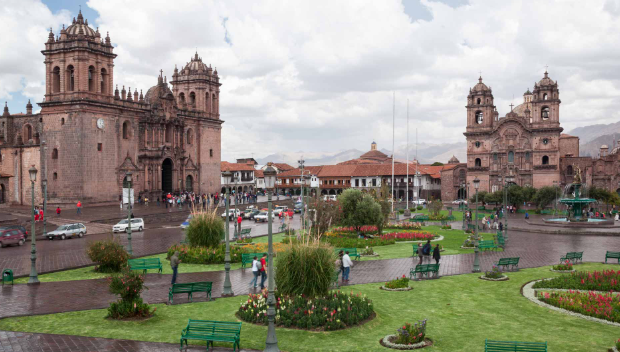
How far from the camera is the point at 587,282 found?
17.8 metres

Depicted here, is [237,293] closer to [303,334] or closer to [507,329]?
[303,334]

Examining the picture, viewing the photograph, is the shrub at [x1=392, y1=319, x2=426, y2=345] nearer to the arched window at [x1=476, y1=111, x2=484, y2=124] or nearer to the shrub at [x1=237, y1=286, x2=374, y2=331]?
the shrub at [x1=237, y1=286, x2=374, y2=331]

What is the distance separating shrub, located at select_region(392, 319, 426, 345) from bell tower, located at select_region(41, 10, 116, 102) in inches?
1892

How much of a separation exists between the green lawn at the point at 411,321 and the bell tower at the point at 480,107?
64.5 m

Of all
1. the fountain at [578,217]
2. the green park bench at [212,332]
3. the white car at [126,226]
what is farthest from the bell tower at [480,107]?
the green park bench at [212,332]

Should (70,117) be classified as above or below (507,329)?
above

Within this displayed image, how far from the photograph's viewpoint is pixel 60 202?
51156 millimetres

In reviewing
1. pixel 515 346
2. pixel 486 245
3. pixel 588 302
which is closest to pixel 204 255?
pixel 486 245

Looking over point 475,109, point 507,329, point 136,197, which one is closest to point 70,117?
point 136,197

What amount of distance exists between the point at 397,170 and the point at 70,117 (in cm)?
5378

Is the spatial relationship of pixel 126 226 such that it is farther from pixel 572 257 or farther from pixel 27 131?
pixel 572 257

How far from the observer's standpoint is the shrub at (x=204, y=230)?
24.2 metres

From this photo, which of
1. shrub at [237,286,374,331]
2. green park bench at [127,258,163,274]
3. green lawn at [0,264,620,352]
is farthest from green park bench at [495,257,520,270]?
green park bench at [127,258,163,274]

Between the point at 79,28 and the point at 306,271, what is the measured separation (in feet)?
158
